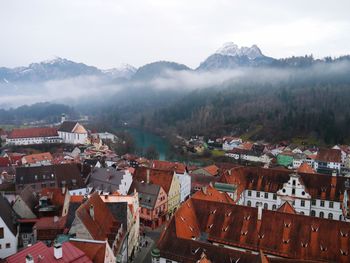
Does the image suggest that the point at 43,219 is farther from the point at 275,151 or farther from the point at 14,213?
the point at 275,151

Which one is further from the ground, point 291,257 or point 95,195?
point 95,195

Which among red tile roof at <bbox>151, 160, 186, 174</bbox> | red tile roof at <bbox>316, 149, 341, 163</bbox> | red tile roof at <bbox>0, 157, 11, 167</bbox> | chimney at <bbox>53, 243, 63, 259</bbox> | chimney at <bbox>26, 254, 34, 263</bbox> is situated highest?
chimney at <bbox>26, 254, 34, 263</bbox>

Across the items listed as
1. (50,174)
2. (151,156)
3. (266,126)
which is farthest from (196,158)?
(50,174)

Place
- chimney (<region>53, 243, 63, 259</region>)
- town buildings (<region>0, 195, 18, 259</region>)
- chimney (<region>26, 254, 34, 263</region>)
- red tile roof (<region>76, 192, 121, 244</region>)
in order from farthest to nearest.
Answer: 1. town buildings (<region>0, 195, 18, 259</region>)
2. red tile roof (<region>76, 192, 121, 244</region>)
3. chimney (<region>53, 243, 63, 259</region>)
4. chimney (<region>26, 254, 34, 263</region>)

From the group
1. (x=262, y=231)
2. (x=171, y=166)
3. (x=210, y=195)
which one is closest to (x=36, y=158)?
(x=171, y=166)

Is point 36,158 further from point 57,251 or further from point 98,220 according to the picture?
point 57,251

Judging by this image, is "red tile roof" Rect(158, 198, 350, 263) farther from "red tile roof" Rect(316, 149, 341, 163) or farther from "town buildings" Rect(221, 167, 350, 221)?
"red tile roof" Rect(316, 149, 341, 163)

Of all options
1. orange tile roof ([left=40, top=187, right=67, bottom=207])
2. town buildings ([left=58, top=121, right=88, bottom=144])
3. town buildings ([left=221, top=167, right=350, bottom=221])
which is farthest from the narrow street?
town buildings ([left=58, top=121, right=88, bottom=144])

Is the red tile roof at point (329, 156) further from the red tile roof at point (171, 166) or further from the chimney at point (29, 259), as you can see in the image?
the chimney at point (29, 259)
